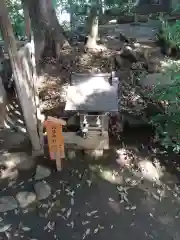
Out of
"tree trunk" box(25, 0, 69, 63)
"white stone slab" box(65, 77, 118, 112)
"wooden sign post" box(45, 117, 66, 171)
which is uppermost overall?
"tree trunk" box(25, 0, 69, 63)

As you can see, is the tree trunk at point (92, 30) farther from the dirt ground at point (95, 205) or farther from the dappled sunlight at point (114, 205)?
the dappled sunlight at point (114, 205)

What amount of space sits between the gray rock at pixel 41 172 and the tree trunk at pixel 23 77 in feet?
1.37

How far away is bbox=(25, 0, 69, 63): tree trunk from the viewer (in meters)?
10.2

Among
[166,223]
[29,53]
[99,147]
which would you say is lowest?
[166,223]

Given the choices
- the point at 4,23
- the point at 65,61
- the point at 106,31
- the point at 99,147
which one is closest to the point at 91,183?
the point at 99,147

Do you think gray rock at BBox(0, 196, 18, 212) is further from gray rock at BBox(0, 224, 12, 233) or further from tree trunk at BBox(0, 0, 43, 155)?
tree trunk at BBox(0, 0, 43, 155)

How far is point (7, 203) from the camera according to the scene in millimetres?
5281

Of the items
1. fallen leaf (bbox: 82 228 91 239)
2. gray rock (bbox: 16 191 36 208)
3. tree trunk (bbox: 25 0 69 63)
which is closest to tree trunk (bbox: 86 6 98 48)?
tree trunk (bbox: 25 0 69 63)

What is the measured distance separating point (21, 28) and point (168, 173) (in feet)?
36.5

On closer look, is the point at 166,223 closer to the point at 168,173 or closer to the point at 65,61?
the point at 168,173

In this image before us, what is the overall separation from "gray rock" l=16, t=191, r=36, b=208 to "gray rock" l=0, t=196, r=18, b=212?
0.30ft

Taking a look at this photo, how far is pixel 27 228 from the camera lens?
4918mm

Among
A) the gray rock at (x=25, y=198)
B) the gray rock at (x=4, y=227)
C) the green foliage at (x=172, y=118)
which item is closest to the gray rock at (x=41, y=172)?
the gray rock at (x=25, y=198)

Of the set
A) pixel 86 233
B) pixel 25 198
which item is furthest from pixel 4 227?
pixel 86 233
